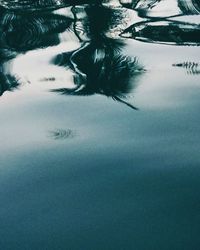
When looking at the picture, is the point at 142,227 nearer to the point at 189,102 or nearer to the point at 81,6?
the point at 189,102

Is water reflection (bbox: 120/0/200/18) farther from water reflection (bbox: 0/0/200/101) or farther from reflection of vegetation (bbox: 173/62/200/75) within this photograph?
reflection of vegetation (bbox: 173/62/200/75)

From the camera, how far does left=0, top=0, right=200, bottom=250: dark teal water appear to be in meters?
0.79

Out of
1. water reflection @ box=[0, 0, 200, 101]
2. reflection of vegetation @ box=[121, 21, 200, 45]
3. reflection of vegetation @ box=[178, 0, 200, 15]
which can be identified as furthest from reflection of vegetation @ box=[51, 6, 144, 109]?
reflection of vegetation @ box=[178, 0, 200, 15]

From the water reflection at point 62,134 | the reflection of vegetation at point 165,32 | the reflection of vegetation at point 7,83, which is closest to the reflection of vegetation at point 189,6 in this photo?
the reflection of vegetation at point 165,32

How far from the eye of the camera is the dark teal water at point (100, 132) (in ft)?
2.58

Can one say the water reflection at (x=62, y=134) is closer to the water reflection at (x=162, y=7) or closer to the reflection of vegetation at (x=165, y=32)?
the reflection of vegetation at (x=165, y=32)

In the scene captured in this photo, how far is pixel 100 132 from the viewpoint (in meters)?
1.08

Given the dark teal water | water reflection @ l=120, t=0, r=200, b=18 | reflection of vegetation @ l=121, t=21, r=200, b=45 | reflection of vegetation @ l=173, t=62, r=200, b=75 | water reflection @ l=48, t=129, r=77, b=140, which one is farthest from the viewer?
water reflection @ l=120, t=0, r=200, b=18

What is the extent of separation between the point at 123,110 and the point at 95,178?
0.33m

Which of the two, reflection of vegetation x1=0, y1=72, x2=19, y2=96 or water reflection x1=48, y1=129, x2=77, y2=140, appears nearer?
water reflection x1=48, y1=129, x2=77, y2=140

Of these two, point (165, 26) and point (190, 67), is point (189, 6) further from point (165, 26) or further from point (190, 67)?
point (190, 67)

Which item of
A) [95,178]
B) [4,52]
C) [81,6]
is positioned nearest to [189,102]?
[95,178]

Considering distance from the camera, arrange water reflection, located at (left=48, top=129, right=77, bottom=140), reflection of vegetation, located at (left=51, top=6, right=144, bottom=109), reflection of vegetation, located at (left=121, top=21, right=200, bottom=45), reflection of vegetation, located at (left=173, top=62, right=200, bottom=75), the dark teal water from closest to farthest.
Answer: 1. the dark teal water
2. water reflection, located at (left=48, top=129, right=77, bottom=140)
3. reflection of vegetation, located at (left=51, top=6, right=144, bottom=109)
4. reflection of vegetation, located at (left=173, top=62, right=200, bottom=75)
5. reflection of vegetation, located at (left=121, top=21, right=200, bottom=45)

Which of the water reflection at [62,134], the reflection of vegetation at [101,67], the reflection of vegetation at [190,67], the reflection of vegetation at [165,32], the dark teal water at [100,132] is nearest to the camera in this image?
the dark teal water at [100,132]
